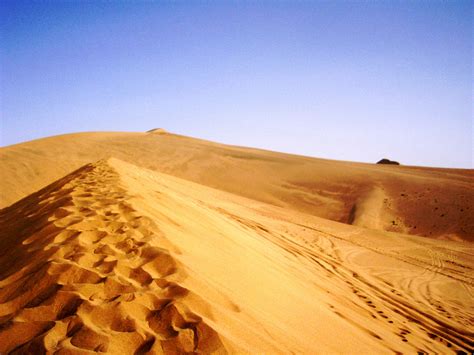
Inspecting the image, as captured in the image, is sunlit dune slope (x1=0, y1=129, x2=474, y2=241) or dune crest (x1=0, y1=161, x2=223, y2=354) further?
sunlit dune slope (x1=0, y1=129, x2=474, y2=241)

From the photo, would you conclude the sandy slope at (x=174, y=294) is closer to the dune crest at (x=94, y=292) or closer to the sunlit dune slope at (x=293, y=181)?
the dune crest at (x=94, y=292)

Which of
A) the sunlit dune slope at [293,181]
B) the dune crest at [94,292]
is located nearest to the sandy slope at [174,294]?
the dune crest at [94,292]

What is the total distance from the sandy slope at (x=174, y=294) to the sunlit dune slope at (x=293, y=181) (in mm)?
10555

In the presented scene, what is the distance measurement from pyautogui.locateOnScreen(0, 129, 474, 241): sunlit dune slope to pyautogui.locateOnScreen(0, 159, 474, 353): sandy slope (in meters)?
10.6

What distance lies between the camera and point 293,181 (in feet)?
74.7

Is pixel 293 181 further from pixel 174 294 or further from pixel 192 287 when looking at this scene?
pixel 174 294

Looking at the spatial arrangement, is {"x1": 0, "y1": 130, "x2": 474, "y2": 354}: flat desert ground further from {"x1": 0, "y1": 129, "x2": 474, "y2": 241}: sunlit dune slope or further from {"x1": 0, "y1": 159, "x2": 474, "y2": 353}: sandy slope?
{"x1": 0, "y1": 129, "x2": 474, "y2": 241}: sunlit dune slope

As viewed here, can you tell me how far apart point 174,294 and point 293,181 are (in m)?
20.9

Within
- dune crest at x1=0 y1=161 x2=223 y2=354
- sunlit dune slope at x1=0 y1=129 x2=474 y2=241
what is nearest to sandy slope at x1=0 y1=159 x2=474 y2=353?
dune crest at x1=0 y1=161 x2=223 y2=354

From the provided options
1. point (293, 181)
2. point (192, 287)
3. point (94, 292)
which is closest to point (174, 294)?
point (192, 287)

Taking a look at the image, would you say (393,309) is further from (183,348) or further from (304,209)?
(304,209)

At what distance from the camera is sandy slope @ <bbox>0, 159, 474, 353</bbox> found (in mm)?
2057

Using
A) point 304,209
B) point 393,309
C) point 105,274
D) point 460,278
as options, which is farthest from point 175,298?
point 304,209

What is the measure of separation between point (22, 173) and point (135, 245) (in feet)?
51.1
